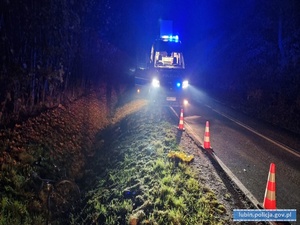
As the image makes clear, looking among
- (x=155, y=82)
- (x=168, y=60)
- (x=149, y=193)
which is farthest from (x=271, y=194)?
(x=168, y=60)

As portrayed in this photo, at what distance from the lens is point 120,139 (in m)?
9.35

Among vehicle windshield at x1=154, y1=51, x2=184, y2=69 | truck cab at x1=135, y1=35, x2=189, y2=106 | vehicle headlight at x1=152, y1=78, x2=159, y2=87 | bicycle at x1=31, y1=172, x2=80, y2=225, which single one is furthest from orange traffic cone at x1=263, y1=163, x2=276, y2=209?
vehicle windshield at x1=154, y1=51, x2=184, y2=69

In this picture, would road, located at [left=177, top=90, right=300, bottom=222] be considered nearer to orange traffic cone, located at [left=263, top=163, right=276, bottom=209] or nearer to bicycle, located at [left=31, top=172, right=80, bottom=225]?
orange traffic cone, located at [left=263, top=163, right=276, bottom=209]

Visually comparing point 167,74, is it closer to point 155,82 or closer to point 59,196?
point 155,82

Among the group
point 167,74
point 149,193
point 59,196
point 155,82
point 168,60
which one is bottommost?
point 59,196

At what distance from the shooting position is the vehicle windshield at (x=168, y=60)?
15.1 metres

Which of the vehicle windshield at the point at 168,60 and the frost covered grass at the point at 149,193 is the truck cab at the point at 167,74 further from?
the frost covered grass at the point at 149,193

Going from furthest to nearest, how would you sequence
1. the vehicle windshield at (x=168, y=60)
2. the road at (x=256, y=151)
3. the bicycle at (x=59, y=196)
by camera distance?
1. the vehicle windshield at (x=168, y=60)
2. the bicycle at (x=59, y=196)
3. the road at (x=256, y=151)

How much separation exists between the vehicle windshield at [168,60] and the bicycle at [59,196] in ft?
34.2

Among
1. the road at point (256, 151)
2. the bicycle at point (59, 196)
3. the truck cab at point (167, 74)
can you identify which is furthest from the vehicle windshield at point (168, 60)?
the bicycle at point (59, 196)

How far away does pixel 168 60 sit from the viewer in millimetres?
15391

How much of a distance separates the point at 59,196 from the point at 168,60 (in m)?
11.4

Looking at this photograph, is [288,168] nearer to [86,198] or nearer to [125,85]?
[86,198]

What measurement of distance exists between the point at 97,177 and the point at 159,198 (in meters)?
2.81
